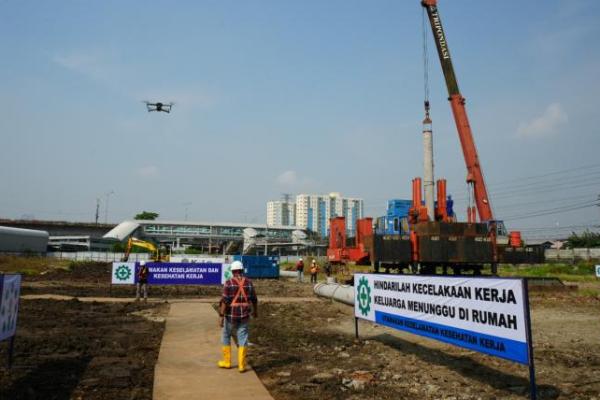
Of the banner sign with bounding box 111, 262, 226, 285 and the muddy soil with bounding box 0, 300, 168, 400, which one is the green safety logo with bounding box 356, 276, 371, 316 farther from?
the banner sign with bounding box 111, 262, 226, 285

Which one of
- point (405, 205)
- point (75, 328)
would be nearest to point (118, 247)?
point (405, 205)

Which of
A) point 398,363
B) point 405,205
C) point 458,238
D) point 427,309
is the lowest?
point 398,363

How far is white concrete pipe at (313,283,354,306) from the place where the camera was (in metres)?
17.5

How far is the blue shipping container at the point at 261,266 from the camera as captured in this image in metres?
39.1

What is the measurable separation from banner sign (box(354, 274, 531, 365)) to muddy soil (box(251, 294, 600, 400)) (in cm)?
67

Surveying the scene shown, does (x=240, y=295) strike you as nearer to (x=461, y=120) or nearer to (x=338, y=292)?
(x=338, y=292)

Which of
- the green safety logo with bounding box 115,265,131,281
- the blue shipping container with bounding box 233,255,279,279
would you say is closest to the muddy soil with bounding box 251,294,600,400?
the green safety logo with bounding box 115,265,131,281

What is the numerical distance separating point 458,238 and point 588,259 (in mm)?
41763

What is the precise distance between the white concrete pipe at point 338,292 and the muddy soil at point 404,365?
12.9ft

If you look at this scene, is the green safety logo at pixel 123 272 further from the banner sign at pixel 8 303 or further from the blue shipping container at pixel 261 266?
the blue shipping container at pixel 261 266

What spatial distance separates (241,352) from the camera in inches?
304

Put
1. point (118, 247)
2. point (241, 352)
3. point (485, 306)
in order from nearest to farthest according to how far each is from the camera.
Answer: point (485, 306), point (241, 352), point (118, 247)

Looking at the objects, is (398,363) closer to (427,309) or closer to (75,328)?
(427,309)

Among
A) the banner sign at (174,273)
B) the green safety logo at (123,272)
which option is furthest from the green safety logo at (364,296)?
the green safety logo at (123,272)
